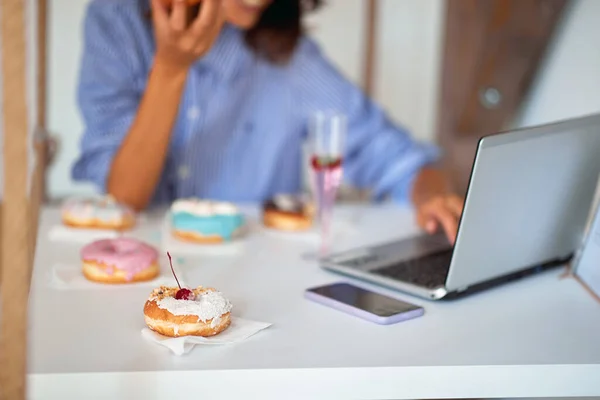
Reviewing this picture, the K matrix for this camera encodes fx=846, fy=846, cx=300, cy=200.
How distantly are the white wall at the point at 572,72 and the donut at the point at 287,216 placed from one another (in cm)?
54

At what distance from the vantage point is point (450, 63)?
7.02 feet

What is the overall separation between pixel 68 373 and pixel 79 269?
1.14 feet

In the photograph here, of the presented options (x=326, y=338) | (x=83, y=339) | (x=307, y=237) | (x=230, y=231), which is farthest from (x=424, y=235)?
(x=83, y=339)

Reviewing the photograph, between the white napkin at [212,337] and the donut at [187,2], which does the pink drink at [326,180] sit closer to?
the donut at [187,2]

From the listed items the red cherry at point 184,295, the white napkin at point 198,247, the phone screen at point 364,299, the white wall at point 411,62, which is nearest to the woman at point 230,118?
the white napkin at point 198,247

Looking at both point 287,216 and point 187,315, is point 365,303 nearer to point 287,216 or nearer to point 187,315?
point 187,315

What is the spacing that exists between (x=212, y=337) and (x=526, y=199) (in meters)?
0.46

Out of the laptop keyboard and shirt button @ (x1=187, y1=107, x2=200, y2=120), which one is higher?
shirt button @ (x1=187, y1=107, x2=200, y2=120)

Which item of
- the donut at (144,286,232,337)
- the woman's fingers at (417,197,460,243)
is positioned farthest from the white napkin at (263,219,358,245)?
the donut at (144,286,232,337)

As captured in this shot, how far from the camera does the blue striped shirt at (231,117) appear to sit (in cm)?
157

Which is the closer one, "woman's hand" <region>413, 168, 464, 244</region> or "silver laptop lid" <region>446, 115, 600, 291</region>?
"silver laptop lid" <region>446, 115, 600, 291</region>

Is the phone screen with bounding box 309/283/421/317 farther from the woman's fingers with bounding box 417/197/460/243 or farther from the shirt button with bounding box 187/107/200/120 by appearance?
the shirt button with bounding box 187/107/200/120

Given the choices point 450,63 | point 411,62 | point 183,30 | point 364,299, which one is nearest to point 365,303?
point 364,299

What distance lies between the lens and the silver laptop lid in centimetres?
102
